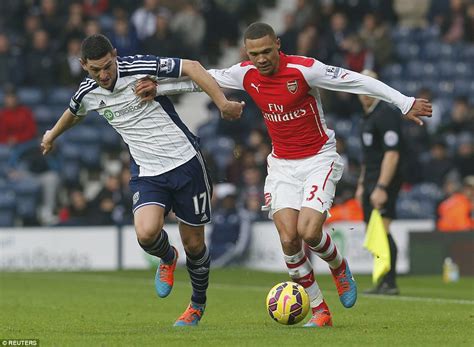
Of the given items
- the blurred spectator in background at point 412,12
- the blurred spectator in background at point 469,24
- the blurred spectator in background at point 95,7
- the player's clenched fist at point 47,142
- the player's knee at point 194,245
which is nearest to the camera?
the player's knee at point 194,245

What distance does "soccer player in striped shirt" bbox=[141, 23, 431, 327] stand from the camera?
9.55m

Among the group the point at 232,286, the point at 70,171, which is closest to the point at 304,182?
the point at 232,286

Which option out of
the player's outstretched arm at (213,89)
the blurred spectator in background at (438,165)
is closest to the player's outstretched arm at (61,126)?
the player's outstretched arm at (213,89)

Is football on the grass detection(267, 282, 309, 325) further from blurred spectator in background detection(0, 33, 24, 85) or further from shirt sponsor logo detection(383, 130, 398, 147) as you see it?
blurred spectator in background detection(0, 33, 24, 85)

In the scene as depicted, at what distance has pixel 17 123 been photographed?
2162cm

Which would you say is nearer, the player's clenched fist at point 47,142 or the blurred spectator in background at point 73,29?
the player's clenched fist at point 47,142

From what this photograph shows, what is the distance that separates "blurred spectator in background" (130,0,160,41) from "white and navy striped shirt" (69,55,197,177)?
13042 millimetres

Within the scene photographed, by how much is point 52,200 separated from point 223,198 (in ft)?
11.0

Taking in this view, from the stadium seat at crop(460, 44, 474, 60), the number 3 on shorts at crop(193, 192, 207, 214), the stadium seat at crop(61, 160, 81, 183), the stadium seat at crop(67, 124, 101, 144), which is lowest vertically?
the stadium seat at crop(61, 160, 81, 183)

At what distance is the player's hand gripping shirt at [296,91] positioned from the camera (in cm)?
957

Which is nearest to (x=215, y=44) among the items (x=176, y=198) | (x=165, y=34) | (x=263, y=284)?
(x=165, y=34)

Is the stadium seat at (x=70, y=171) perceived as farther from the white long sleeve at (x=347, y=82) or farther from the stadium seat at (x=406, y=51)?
the white long sleeve at (x=347, y=82)

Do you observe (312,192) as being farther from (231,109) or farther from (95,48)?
(95,48)

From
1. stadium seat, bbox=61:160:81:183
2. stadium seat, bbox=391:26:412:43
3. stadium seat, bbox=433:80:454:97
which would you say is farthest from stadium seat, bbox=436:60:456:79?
stadium seat, bbox=61:160:81:183
